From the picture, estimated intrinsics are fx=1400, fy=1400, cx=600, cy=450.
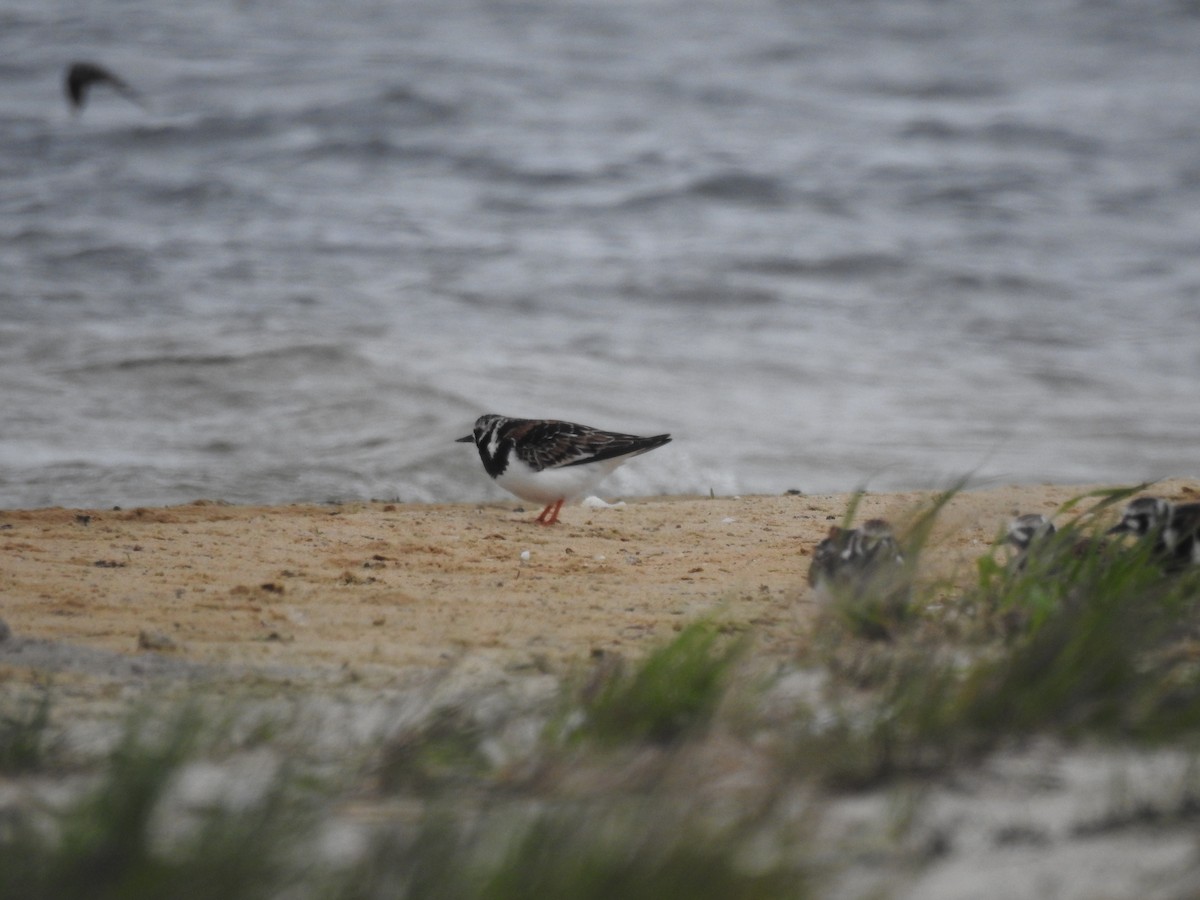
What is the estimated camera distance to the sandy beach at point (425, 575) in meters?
5.06

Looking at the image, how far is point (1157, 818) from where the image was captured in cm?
300

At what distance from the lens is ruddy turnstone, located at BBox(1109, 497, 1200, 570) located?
4.91m

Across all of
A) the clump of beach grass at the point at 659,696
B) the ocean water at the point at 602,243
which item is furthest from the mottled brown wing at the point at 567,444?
the clump of beach grass at the point at 659,696

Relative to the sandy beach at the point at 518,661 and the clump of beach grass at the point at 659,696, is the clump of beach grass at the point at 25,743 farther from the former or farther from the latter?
the clump of beach grass at the point at 659,696

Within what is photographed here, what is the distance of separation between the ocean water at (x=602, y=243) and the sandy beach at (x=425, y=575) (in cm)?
237

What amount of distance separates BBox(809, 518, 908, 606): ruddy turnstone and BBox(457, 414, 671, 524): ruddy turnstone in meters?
2.66

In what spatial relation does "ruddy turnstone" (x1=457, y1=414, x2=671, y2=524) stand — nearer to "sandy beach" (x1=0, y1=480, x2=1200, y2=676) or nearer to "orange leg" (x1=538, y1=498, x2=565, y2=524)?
"orange leg" (x1=538, y1=498, x2=565, y2=524)

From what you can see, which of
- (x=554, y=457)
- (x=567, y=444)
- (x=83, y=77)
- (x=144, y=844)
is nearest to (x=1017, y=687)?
(x=144, y=844)

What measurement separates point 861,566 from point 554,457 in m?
3.24

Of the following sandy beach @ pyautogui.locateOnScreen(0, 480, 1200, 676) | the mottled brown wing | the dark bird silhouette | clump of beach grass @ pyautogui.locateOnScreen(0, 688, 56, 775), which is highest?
the dark bird silhouette

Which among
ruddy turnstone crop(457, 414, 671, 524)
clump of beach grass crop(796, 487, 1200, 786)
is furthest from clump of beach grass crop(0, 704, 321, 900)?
ruddy turnstone crop(457, 414, 671, 524)

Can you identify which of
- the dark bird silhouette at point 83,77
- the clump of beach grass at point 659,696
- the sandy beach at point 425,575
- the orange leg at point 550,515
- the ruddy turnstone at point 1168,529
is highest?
the dark bird silhouette at point 83,77

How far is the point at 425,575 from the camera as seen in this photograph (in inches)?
250

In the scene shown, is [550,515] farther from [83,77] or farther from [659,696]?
[83,77]
